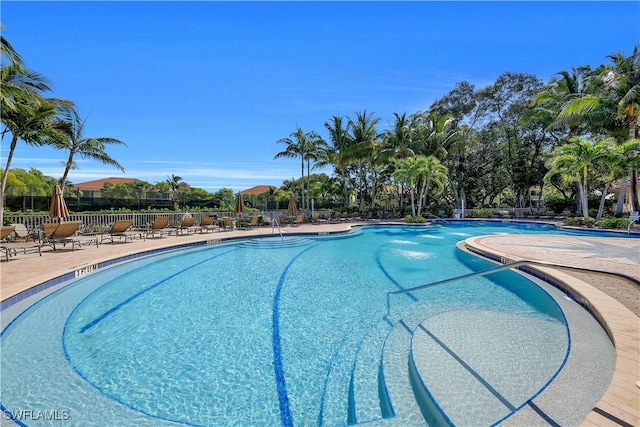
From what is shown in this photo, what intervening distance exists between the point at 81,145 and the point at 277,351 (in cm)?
1584

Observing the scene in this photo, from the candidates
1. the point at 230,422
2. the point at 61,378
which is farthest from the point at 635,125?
the point at 61,378

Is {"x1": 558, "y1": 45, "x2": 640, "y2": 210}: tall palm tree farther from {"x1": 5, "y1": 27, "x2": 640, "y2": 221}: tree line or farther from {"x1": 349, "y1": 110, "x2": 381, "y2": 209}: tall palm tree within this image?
{"x1": 349, "y1": 110, "x2": 381, "y2": 209}: tall palm tree

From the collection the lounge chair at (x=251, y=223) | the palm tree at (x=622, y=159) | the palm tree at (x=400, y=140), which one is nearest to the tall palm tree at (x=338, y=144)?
the palm tree at (x=400, y=140)

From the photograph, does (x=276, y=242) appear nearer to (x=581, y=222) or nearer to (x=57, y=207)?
(x=57, y=207)

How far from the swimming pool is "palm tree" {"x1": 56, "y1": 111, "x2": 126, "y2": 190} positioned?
10.9m

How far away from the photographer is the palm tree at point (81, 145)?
1397cm

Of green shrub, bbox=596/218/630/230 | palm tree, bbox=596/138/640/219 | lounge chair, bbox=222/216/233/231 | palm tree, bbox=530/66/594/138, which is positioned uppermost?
palm tree, bbox=530/66/594/138

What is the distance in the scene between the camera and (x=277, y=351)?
3719 mm

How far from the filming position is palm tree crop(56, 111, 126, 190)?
13973 millimetres

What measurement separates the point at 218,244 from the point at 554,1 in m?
13.2

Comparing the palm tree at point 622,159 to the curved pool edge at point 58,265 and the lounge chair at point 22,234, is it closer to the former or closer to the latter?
the curved pool edge at point 58,265

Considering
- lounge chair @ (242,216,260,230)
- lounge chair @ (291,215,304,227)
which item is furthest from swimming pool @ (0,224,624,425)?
lounge chair @ (291,215,304,227)

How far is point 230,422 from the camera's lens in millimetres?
2527

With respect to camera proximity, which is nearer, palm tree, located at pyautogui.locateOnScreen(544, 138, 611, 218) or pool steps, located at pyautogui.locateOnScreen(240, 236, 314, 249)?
pool steps, located at pyautogui.locateOnScreen(240, 236, 314, 249)
